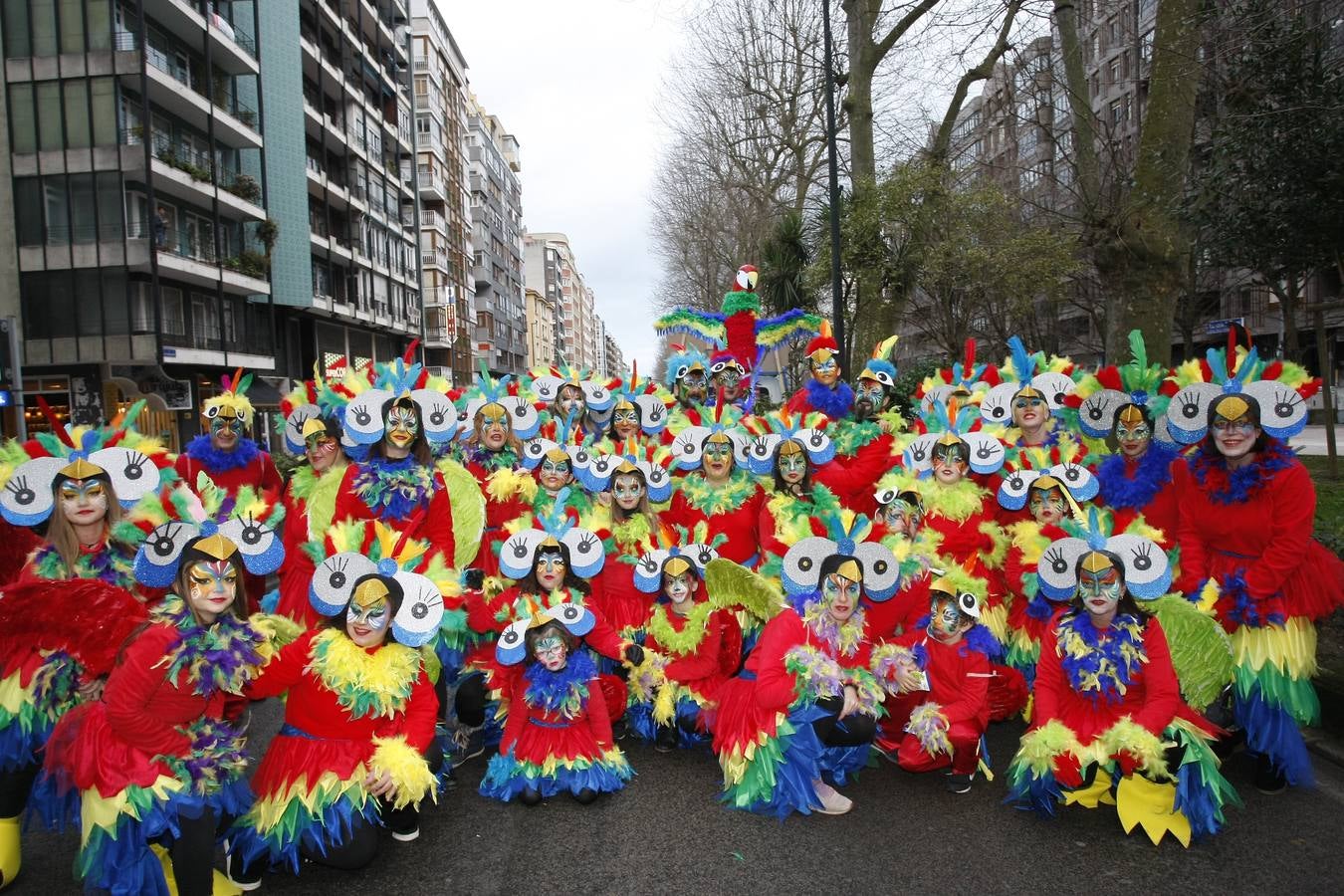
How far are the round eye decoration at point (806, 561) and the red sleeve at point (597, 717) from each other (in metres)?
1.06

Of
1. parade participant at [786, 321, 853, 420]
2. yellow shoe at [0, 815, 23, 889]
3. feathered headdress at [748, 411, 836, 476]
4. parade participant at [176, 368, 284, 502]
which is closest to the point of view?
yellow shoe at [0, 815, 23, 889]

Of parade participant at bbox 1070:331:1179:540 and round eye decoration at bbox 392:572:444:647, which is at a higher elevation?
parade participant at bbox 1070:331:1179:540

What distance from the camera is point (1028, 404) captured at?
5.39 meters

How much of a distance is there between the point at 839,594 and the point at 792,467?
124 centimetres

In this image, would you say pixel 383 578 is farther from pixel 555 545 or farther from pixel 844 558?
pixel 844 558

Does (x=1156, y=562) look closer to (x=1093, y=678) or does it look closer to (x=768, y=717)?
(x=1093, y=678)

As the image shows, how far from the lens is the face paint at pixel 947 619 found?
3979 mm

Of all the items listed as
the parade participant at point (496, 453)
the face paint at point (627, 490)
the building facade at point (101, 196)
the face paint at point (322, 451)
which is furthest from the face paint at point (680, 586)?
the building facade at point (101, 196)

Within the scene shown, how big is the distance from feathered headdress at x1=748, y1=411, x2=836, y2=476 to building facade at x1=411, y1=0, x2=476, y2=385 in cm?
4228

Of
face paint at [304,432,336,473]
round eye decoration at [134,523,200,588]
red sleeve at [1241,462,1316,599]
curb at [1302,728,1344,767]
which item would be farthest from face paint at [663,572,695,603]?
curb at [1302,728,1344,767]

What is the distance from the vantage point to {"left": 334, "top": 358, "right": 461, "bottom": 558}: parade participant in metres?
4.38

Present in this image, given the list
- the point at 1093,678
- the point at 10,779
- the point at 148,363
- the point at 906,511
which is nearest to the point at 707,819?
the point at 1093,678

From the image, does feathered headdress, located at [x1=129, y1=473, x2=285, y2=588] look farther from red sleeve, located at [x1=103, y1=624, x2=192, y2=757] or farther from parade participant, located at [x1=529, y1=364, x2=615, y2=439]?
parade participant, located at [x1=529, y1=364, x2=615, y2=439]

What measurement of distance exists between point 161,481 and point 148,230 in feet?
66.6
